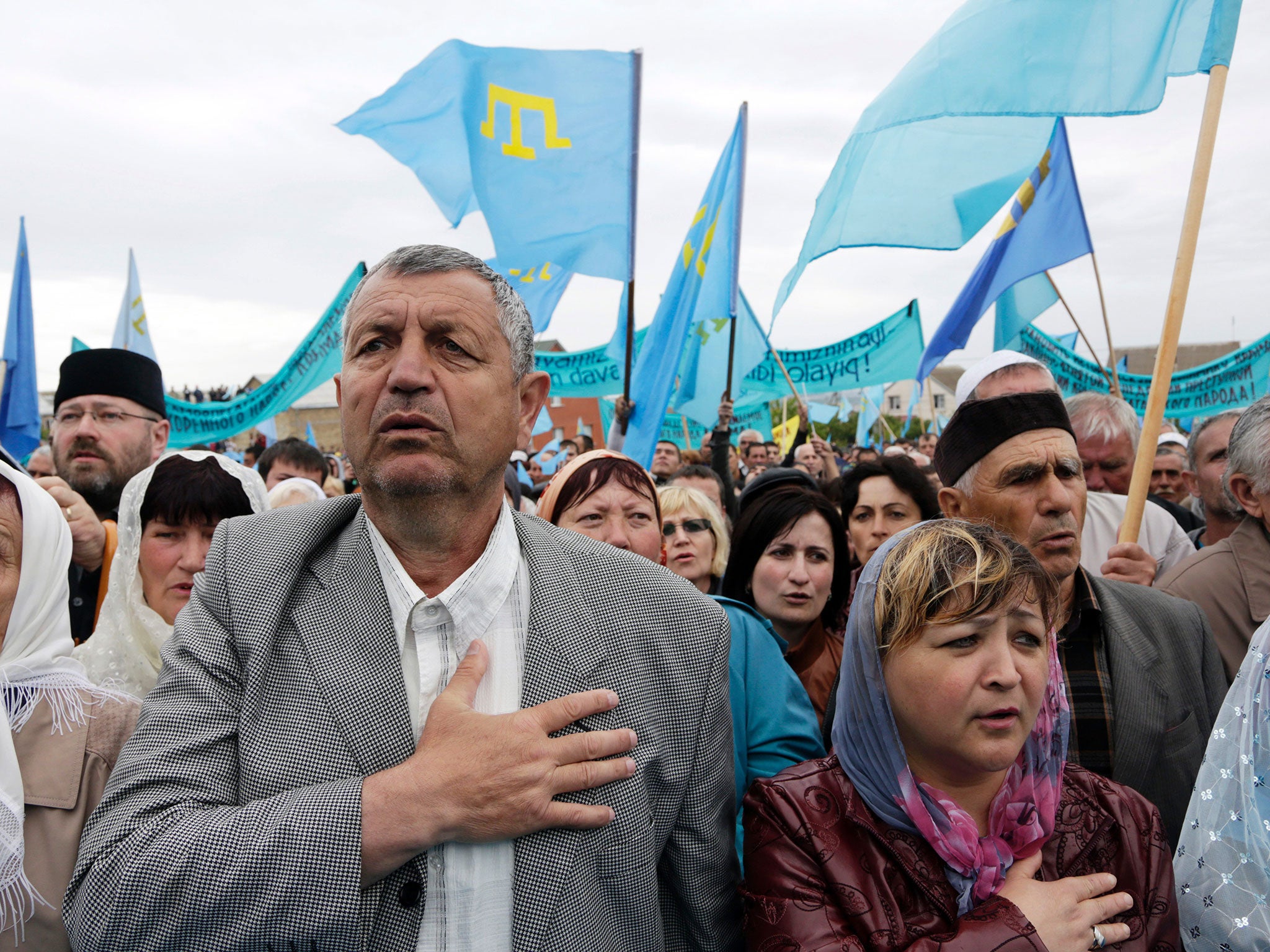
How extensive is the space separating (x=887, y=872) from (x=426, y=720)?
94cm

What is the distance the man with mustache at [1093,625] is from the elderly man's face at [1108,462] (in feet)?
5.47

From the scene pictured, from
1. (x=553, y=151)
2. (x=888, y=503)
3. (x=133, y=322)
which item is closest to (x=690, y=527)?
(x=888, y=503)

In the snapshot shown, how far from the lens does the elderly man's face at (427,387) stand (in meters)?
1.51

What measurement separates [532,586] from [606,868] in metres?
0.49

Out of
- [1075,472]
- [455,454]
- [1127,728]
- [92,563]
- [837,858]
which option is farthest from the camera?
[92,563]

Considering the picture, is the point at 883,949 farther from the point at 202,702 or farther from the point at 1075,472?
the point at 1075,472

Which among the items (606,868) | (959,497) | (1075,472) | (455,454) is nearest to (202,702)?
(455,454)

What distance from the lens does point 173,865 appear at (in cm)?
123

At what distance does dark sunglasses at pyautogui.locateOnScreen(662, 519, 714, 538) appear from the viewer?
372 centimetres

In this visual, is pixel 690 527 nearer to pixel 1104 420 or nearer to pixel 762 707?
pixel 762 707

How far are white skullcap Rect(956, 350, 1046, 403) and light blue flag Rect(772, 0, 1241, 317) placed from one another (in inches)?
34.0

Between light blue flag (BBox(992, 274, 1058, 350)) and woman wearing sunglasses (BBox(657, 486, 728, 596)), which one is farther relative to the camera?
light blue flag (BBox(992, 274, 1058, 350))

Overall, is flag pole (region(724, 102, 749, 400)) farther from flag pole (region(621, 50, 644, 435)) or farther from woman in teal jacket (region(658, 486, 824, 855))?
woman in teal jacket (region(658, 486, 824, 855))

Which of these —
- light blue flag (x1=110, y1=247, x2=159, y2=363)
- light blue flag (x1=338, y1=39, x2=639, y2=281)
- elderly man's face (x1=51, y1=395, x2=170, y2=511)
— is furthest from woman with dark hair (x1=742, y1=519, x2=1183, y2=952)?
light blue flag (x1=110, y1=247, x2=159, y2=363)
